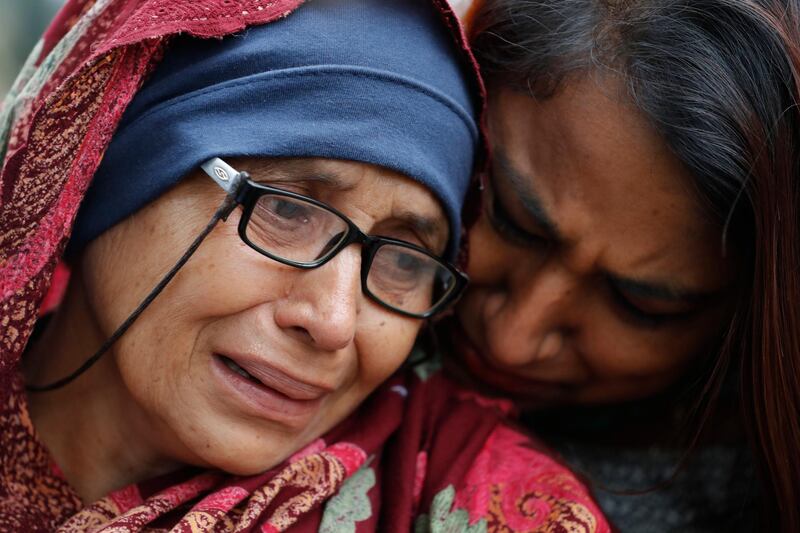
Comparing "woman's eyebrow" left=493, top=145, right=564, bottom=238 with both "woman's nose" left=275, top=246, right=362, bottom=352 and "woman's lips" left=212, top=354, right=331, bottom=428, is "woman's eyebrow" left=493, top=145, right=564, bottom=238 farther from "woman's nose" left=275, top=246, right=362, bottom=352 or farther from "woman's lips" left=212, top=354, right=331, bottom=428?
"woman's lips" left=212, top=354, right=331, bottom=428

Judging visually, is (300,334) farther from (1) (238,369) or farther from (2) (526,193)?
(2) (526,193)

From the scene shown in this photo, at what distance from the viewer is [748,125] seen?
2.00 metres

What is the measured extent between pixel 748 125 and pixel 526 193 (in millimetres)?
512

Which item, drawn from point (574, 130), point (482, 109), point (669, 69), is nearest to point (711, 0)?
point (669, 69)

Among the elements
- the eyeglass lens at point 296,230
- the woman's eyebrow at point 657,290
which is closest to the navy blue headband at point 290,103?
the eyeglass lens at point 296,230

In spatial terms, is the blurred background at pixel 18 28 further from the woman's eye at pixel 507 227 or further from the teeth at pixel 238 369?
the teeth at pixel 238 369

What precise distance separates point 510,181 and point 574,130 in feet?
0.67

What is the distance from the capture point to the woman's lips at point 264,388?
1.89 metres

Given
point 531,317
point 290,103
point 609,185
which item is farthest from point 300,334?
point 609,185

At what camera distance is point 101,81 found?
1.89 metres

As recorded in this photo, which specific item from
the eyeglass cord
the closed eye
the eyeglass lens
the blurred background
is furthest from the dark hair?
the blurred background

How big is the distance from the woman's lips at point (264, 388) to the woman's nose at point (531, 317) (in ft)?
1.86

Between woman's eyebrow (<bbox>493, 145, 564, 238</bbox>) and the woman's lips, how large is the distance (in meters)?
0.67

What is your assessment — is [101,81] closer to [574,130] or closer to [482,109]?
[482,109]
